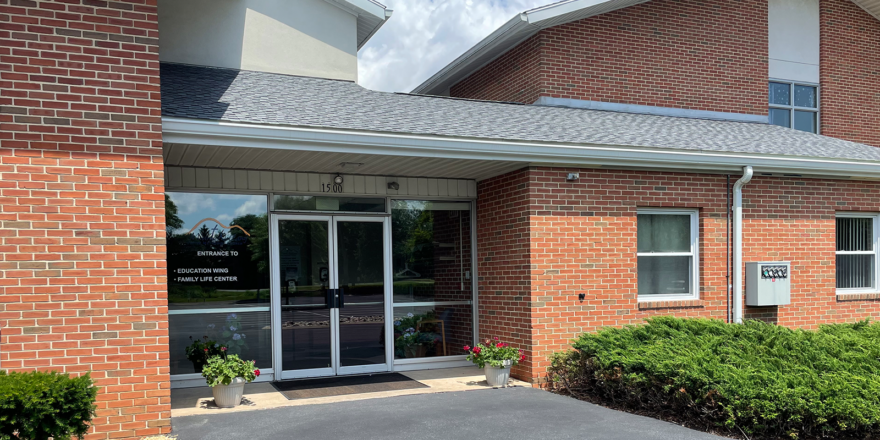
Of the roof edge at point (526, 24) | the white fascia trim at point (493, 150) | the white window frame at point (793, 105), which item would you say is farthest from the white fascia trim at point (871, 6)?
the white fascia trim at point (493, 150)

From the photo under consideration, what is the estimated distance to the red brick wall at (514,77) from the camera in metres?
12.5

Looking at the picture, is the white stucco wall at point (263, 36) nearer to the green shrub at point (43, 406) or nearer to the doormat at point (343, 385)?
the doormat at point (343, 385)

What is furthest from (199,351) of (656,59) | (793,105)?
(793,105)

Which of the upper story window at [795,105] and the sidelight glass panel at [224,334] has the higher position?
the upper story window at [795,105]

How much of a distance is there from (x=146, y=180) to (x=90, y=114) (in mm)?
794

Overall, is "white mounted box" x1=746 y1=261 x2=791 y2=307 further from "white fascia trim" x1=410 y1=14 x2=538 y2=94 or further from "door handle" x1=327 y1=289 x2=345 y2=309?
"door handle" x1=327 y1=289 x2=345 y2=309

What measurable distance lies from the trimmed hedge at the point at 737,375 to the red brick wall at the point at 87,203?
16.1 feet

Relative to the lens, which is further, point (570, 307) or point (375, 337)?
point (375, 337)

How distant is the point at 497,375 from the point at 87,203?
5337 mm

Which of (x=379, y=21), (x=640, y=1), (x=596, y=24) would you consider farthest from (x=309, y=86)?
(x=640, y=1)

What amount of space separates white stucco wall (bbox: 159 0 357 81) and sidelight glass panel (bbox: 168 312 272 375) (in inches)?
172

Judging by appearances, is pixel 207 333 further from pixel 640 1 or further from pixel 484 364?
pixel 640 1

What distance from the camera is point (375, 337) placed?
10.2 meters

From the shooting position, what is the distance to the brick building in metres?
6.56
